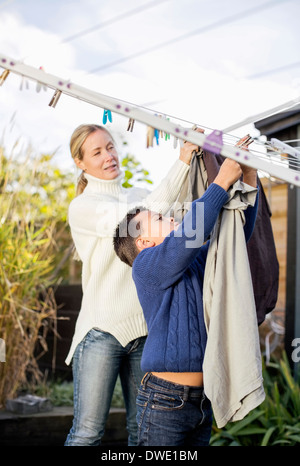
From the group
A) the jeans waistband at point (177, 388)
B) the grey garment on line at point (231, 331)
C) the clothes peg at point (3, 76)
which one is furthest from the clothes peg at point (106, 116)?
the jeans waistband at point (177, 388)

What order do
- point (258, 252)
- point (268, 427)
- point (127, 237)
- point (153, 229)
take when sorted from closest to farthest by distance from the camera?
point (153, 229) → point (127, 237) → point (258, 252) → point (268, 427)

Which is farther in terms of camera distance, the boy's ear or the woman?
the woman

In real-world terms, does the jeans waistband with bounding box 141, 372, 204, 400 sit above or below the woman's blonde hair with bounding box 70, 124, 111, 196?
below

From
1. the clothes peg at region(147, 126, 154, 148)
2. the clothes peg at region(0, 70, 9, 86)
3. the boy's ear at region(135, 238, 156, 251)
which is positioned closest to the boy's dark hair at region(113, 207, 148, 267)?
the boy's ear at region(135, 238, 156, 251)

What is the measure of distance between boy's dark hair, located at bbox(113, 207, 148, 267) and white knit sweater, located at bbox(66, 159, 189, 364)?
0.22 feet

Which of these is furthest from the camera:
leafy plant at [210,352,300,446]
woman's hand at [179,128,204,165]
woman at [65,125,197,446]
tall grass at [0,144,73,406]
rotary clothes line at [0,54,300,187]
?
tall grass at [0,144,73,406]

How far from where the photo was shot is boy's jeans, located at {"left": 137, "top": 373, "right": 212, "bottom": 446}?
1611 mm

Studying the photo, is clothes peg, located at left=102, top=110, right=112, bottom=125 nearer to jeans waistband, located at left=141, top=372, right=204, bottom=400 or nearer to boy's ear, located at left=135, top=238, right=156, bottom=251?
boy's ear, located at left=135, top=238, right=156, bottom=251

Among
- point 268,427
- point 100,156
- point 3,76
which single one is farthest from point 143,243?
point 268,427

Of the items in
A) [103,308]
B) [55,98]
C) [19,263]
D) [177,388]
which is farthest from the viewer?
[19,263]

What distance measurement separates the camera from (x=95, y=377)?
211cm

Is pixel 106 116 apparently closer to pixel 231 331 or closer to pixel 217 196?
pixel 217 196

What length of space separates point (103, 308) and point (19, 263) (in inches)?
60.2

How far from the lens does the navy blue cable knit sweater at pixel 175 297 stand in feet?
5.14
